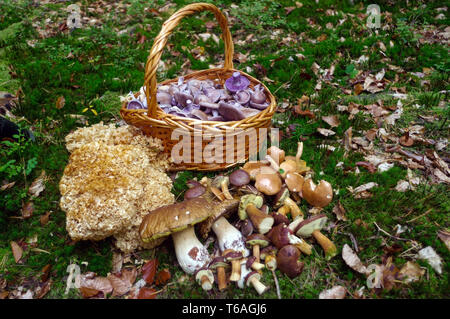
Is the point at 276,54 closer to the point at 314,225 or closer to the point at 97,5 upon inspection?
the point at 314,225

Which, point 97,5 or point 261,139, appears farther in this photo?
point 97,5

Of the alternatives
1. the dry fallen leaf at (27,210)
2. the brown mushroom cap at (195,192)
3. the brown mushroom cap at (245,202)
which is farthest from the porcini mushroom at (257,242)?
the dry fallen leaf at (27,210)

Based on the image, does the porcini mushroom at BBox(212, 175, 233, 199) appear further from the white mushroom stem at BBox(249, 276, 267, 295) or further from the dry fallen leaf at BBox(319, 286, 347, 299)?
the dry fallen leaf at BBox(319, 286, 347, 299)

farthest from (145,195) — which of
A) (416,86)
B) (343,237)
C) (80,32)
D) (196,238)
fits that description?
(80,32)

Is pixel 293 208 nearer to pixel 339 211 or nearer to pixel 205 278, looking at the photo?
pixel 339 211

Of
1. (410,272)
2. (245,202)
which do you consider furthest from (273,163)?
(410,272)

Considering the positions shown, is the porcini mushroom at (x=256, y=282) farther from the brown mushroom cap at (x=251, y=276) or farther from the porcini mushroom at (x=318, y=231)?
the porcini mushroom at (x=318, y=231)
